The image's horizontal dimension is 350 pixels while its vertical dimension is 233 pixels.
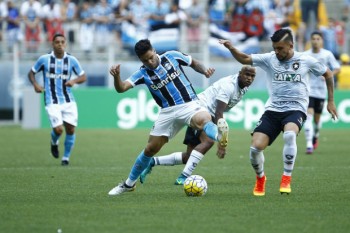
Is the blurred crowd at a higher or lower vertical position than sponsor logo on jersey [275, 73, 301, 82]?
higher

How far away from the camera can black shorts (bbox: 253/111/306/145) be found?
472 inches

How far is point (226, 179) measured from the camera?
48.1 feet

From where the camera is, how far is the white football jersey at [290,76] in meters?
12.1

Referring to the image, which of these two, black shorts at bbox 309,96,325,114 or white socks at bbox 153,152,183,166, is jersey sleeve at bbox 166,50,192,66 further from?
black shorts at bbox 309,96,325,114

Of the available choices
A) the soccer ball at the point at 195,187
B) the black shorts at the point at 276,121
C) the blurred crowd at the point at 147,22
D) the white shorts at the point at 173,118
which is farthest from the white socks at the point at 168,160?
the blurred crowd at the point at 147,22

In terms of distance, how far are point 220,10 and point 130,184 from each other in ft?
66.0

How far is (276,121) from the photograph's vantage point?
1214cm

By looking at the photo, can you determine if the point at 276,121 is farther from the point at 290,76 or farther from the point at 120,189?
the point at 120,189

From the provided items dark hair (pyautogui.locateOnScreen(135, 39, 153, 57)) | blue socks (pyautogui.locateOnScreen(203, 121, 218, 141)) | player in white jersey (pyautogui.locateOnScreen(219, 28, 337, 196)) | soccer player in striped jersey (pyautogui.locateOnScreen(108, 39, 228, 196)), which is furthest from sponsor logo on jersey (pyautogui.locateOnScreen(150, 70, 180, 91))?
player in white jersey (pyautogui.locateOnScreen(219, 28, 337, 196))

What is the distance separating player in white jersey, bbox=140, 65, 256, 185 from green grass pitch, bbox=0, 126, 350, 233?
35 cm

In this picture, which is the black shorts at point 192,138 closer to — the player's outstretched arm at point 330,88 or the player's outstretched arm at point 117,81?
the player's outstretched arm at point 117,81

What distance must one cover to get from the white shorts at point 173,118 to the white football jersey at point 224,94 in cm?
165

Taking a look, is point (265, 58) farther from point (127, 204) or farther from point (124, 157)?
point (124, 157)

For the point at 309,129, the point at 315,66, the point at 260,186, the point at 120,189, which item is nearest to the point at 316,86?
the point at 309,129
